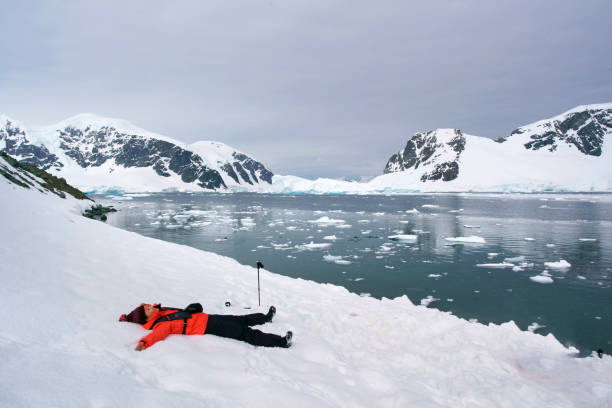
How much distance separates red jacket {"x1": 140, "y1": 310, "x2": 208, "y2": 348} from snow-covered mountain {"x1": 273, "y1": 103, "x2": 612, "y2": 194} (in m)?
130

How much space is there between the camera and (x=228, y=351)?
4.52m

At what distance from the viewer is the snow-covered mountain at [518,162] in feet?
424

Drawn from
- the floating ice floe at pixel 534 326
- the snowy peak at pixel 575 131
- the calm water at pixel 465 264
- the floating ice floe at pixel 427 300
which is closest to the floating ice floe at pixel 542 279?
the calm water at pixel 465 264

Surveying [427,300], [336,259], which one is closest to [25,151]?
[336,259]

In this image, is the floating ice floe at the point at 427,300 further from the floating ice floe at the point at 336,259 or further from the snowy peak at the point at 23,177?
the snowy peak at the point at 23,177

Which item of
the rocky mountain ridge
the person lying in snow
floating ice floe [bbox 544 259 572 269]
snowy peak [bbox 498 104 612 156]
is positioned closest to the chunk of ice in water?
floating ice floe [bbox 544 259 572 269]

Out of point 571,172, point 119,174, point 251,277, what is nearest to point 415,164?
point 571,172

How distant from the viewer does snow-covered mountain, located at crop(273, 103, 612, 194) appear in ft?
424

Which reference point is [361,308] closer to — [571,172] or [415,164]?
[571,172]

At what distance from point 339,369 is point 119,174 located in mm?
214352

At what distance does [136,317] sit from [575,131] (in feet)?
718

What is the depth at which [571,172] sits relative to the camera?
431 feet

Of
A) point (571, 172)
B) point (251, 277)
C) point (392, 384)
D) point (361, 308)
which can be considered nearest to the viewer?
point (392, 384)

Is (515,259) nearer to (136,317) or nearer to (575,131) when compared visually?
(136,317)
